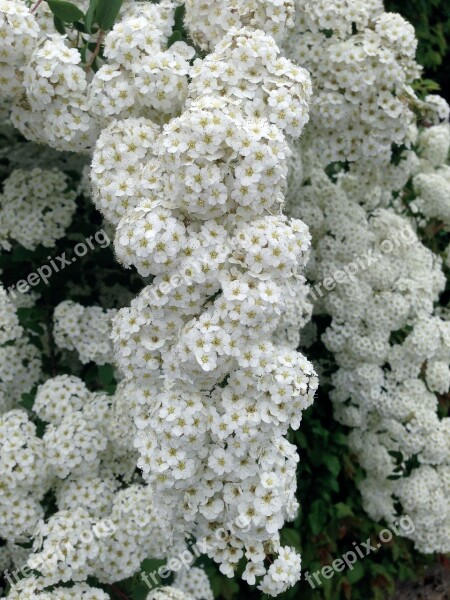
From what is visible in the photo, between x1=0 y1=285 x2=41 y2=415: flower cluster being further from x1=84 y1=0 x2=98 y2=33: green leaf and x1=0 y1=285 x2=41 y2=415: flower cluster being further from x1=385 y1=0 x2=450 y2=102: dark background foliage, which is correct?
x1=385 y1=0 x2=450 y2=102: dark background foliage

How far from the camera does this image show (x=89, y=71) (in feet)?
7.75

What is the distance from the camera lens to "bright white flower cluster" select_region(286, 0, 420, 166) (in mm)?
2699

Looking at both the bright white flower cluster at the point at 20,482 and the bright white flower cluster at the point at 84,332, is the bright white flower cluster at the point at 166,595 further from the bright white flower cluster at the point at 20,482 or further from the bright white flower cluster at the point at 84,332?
the bright white flower cluster at the point at 84,332

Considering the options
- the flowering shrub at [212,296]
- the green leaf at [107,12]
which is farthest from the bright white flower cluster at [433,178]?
the green leaf at [107,12]

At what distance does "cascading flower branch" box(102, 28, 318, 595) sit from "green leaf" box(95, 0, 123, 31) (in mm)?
507

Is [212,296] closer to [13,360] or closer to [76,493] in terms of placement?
[76,493]

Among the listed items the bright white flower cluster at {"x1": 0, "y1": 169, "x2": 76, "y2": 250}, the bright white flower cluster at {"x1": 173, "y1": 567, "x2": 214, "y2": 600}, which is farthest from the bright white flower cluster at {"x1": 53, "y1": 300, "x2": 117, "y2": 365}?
the bright white flower cluster at {"x1": 173, "y1": 567, "x2": 214, "y2": 600}

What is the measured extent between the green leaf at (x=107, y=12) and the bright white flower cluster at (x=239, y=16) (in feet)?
0.86

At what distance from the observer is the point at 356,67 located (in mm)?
2693

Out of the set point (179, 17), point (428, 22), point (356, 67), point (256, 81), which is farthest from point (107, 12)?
point (428, 22)

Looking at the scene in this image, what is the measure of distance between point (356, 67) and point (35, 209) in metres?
1.47

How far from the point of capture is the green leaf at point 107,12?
7.32 feet

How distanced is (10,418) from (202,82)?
1.44m

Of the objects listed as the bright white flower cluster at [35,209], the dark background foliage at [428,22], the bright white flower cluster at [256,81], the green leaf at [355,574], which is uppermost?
the bright white flower cluster at [256,81]
